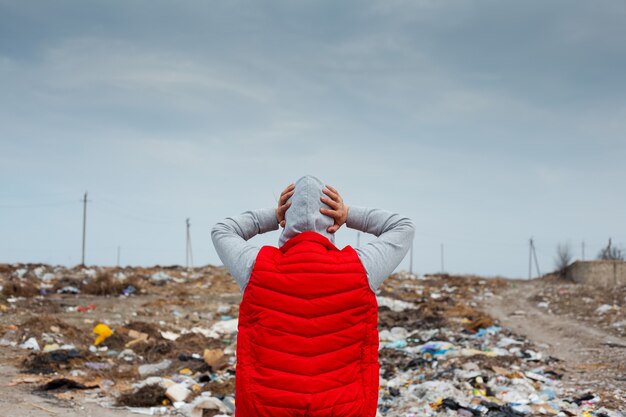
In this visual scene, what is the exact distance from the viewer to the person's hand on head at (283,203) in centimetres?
246

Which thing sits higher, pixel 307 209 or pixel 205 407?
pixel 307 209

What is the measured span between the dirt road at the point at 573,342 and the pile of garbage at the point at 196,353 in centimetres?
36

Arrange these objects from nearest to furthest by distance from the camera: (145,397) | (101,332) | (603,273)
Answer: (145,397)
(101,332)
(603,273)

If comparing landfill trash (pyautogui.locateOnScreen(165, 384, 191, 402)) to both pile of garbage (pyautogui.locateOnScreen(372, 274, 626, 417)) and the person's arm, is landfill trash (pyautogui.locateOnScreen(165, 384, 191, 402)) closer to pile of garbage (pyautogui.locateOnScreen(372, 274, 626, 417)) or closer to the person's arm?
pile of garbage (pyautogui.locateOnScreen(372, 274, 626, 417))

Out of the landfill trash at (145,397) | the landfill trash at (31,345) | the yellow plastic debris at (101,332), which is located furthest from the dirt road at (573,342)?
the landfill trash at (31,345)

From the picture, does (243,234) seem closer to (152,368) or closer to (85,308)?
(152,368)

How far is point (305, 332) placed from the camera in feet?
7.04

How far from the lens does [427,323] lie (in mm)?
13383

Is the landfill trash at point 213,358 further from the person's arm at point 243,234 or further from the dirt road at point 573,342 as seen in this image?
the person's arm at point 243,234

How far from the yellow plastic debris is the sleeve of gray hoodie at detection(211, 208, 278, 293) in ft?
29.5

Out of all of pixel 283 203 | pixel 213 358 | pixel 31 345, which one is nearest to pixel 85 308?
pixel 31 345

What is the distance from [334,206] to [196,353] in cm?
873

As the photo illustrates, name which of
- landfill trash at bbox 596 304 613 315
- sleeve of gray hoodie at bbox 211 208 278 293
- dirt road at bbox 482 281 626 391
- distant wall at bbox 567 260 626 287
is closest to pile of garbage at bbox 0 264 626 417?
dirt road at bbox 482 281 626 391

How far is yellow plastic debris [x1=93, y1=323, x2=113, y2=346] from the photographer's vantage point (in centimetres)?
1073
